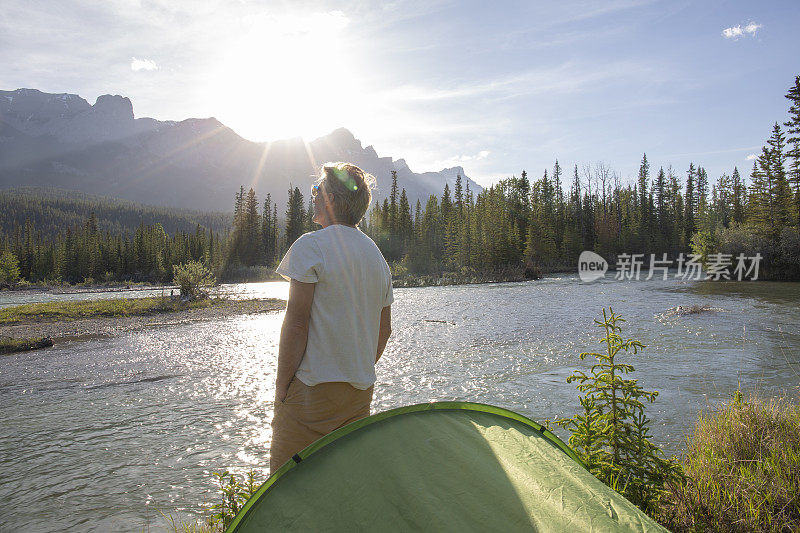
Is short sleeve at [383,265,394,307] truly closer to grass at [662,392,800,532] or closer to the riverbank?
grass at [662,392,800,532]

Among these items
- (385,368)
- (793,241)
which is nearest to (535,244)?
(793,241)

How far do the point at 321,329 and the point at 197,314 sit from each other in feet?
65.7

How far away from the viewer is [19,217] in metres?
125

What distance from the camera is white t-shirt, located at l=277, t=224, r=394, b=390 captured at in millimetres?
2133

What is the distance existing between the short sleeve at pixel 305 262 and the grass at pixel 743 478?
2.69 m

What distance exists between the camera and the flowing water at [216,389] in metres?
→ 4.45

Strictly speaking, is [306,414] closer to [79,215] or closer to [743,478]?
[743,478]

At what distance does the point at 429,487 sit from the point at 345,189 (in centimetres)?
147

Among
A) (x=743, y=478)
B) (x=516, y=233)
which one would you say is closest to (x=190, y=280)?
(x=743, y=478)

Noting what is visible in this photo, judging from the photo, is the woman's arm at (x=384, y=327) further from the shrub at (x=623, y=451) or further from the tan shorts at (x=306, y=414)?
the shrub at (x=623, y=451)

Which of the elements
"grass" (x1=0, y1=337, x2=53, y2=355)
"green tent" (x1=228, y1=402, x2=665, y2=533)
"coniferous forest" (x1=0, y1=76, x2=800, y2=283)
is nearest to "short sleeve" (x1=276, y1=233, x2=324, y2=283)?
"green tent" (x1=228, y1=402, x2=665, y2=533)

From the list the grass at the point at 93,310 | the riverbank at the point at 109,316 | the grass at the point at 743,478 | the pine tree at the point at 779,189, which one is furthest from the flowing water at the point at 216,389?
the pine tree at the point at 779,189

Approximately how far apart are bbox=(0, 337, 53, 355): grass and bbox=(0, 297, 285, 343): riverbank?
72 cm

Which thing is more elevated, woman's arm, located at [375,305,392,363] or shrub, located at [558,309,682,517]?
woman's arm, located at [375,305,392,363]
